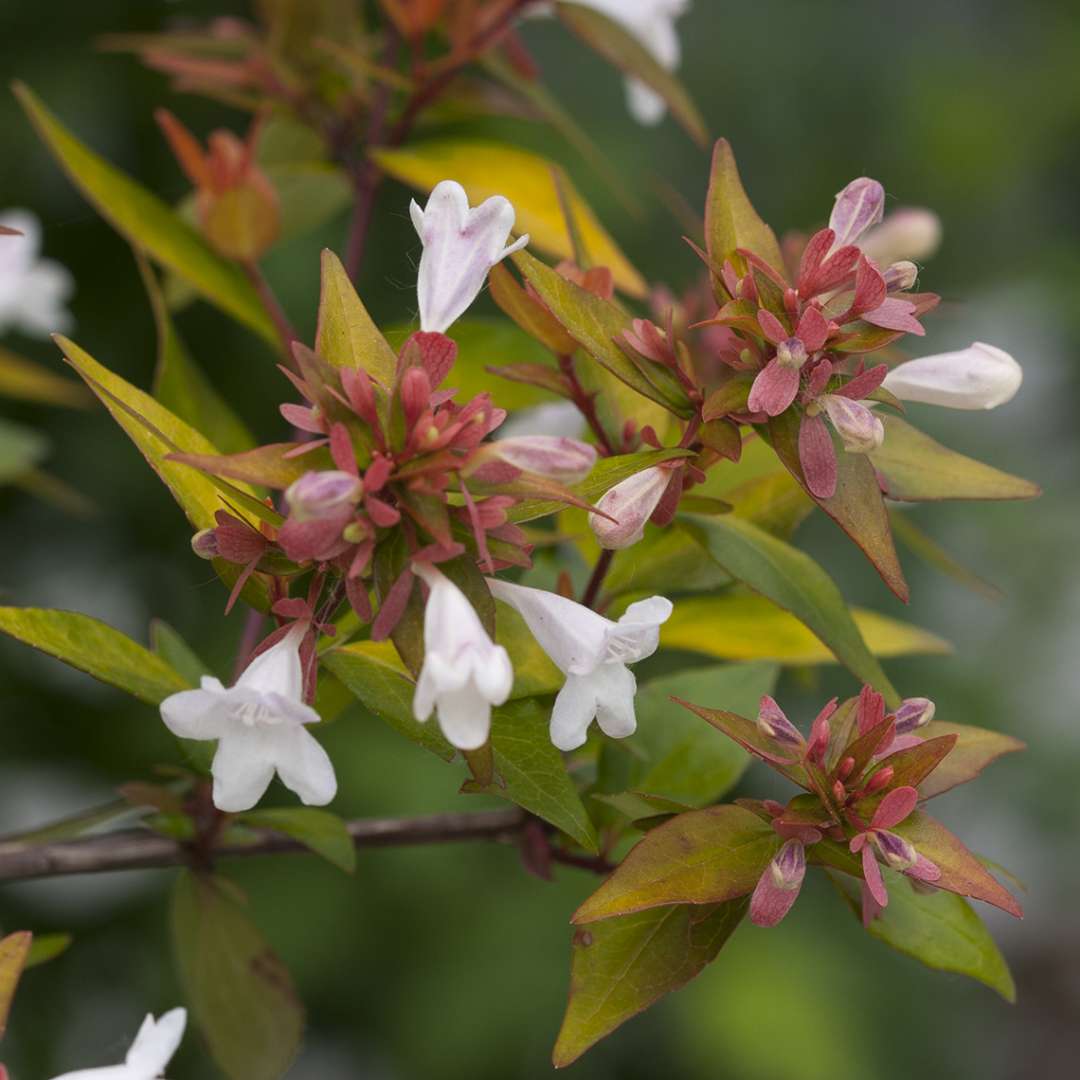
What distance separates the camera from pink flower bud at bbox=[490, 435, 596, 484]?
1.53ft

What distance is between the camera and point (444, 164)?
36.3 inches

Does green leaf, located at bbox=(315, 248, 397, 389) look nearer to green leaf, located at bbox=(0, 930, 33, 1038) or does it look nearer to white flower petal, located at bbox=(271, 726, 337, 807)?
white flower petal, located at bbox=(271, 726, 337, 807)

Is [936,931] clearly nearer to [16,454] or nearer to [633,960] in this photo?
[633,960]

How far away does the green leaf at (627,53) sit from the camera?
867 mm

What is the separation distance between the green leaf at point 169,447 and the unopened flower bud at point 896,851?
0.25m

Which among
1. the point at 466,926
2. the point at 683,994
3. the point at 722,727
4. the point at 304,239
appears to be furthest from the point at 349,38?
the point at 683,994

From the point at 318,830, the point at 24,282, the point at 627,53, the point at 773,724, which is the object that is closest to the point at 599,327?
the point at 773,724

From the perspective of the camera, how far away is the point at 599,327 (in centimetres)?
56

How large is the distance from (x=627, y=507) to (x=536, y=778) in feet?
0.35

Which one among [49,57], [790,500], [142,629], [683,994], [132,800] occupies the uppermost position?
[790,500]

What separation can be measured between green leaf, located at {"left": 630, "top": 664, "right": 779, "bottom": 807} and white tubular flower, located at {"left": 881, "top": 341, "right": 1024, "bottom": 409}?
22 centimetres

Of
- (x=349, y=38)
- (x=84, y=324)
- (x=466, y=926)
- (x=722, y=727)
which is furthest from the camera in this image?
(x=466, y=926)

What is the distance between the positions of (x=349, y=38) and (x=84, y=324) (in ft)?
→ 3.08

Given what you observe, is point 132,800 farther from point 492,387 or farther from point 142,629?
point 142,629
